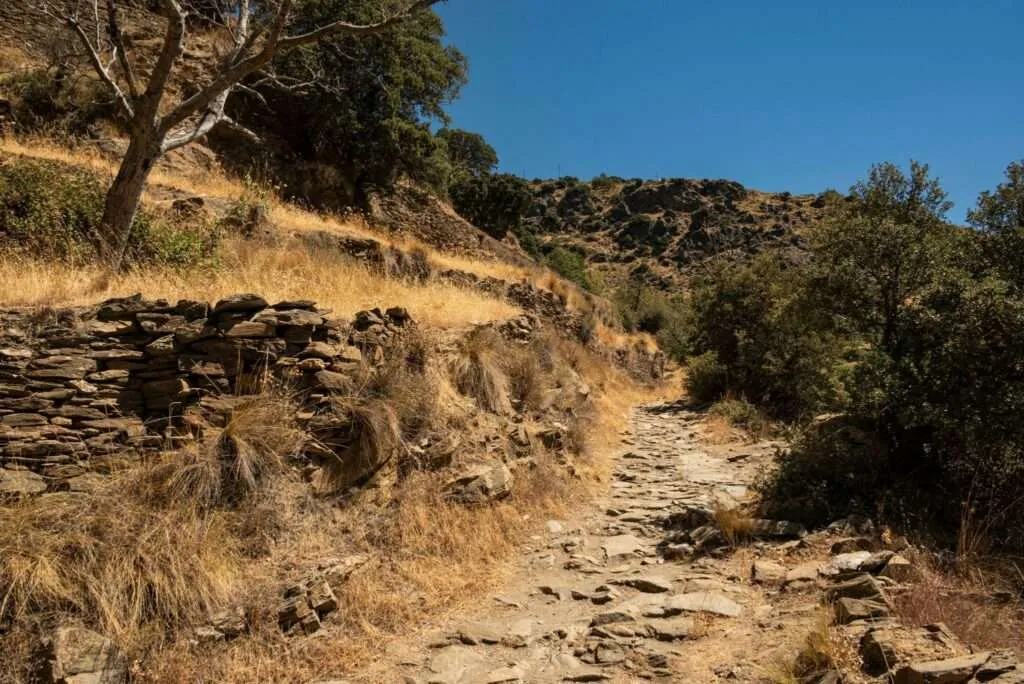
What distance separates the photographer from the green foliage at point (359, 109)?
53.2ft

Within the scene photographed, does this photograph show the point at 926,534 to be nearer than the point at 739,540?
Yes

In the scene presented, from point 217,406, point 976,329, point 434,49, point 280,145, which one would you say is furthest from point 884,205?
point 280,145

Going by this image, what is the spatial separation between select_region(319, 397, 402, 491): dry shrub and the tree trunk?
4183 mm

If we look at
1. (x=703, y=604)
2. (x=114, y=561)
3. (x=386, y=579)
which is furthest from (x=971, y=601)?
(x=114, y=561)

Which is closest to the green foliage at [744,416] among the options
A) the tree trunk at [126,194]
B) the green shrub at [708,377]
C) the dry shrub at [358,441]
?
the green shrub at [708,377]

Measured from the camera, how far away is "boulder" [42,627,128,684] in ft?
11.1

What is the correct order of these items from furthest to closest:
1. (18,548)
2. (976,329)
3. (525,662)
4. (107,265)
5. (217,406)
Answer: (107,265) → (976,329) → (217,406) → (525,662) → (18,548)

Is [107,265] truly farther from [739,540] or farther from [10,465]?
[739,540]

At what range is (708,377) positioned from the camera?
15211mm

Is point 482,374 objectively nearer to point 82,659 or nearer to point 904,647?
point 82,659

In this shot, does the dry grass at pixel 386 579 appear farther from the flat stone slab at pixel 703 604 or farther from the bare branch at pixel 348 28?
the bare branch at pixel 348 28

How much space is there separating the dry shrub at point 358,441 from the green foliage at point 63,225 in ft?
12.3

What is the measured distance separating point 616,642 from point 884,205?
8605 mm

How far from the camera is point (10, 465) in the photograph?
4.29 m
